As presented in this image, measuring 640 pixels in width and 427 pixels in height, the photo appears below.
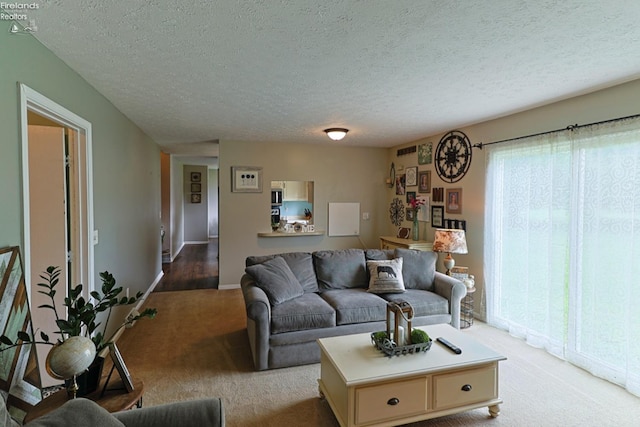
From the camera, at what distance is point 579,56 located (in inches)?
84.7

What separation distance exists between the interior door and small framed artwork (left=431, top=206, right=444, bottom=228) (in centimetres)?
434

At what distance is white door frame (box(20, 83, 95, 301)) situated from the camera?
1.77m

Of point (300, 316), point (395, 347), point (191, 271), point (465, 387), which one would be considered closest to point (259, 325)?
point (300, 316)

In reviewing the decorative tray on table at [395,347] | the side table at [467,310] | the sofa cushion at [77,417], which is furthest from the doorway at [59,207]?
the side table at [467,310]

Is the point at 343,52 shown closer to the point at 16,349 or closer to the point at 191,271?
the point at 16,349

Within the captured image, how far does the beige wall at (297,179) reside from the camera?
5520mm

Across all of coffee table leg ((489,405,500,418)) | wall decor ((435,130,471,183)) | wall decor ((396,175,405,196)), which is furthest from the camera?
wall decor ((396,175,405,196))

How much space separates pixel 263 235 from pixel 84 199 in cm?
316

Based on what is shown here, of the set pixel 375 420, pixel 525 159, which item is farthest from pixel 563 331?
pixel 375 420

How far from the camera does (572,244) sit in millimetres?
2986

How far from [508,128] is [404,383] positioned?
3.08m

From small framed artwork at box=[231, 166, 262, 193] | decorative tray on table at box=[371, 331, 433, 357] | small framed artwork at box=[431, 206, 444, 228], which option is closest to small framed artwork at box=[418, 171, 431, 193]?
A: small framed artwork at box=[431, 206, 444, 228]

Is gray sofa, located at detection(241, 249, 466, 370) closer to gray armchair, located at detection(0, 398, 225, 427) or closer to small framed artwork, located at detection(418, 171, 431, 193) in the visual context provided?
gray armchair, located at detection(0, 398, 225, 427)

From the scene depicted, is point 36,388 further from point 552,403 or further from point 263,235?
point 263,235
